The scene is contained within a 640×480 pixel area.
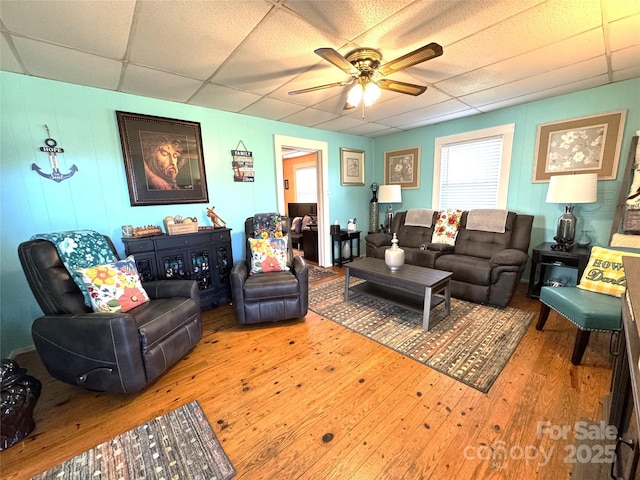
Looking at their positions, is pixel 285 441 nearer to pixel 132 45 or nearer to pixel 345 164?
pixel 132 45

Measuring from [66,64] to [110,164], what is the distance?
2.74 feet

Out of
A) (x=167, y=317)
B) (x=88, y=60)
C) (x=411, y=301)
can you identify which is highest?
(x=88, y=60)

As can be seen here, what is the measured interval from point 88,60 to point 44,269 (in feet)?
5.10

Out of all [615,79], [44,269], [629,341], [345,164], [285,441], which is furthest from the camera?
[345,164]

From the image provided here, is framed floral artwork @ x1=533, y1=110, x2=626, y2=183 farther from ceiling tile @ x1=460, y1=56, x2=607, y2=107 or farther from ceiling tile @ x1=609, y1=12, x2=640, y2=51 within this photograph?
ceiling tile @ x1=609, y1=12, x2=640, y2=51

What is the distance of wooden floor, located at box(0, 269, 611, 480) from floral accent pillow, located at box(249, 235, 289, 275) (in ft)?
2.77

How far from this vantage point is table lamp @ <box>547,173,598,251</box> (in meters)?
2.52

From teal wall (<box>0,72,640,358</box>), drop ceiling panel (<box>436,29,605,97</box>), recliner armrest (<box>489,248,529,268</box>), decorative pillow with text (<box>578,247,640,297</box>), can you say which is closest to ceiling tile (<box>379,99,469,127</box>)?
drop ceiling panel (<box>436,29,605,97</box>)

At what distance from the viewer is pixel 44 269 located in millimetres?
1691

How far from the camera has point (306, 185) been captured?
6.84 m

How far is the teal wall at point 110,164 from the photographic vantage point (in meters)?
2.10

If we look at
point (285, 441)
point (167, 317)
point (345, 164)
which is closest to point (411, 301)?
point (285, 441)

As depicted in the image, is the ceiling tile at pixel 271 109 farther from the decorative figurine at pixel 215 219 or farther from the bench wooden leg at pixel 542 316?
the bench wooden leg at pixel 542 316

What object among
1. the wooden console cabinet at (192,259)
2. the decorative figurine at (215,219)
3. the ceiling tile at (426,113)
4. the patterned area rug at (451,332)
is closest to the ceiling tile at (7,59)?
the wooden console cabinet at (192,259)
